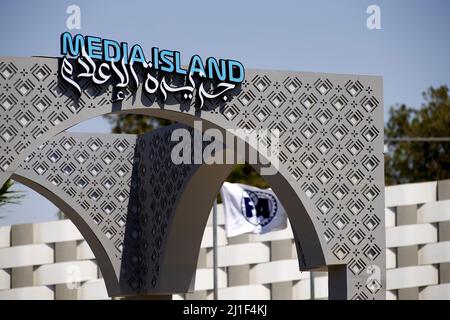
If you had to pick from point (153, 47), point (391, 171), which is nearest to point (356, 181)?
point (153, 47)

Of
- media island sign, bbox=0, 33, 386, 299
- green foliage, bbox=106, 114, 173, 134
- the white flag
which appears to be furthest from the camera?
green foliage, bbox=106, 114, 173, 134

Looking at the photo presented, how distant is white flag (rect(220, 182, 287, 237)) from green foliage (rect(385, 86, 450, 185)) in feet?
57.6

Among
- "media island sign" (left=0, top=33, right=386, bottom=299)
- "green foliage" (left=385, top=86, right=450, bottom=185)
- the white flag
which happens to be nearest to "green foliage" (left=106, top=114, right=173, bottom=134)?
"green foliage" (left=385, top=86, right=450, bottom=185)

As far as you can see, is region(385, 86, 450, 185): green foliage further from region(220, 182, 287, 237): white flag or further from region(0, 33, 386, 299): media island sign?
region(0, 33, 386, 299): media island sign

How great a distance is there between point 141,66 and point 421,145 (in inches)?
1007

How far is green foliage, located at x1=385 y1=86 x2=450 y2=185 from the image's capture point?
116 feet

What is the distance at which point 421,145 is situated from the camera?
35875mm

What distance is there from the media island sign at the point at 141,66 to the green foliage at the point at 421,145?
24.5 metres

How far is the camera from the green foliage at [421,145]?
35406 millimetres

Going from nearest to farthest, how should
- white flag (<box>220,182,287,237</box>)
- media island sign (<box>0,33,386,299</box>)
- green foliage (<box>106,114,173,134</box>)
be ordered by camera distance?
media island sign (<box>0,33,386,299</box>) < white flag (<box>220,182,287,237</box>) < green foliage (<box>106,114,173,134</box>)

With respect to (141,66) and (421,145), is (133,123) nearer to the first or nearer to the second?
(421,145)

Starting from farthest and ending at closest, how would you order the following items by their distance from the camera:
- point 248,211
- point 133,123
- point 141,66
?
point 133,123 < point 248,211 < point 141,66

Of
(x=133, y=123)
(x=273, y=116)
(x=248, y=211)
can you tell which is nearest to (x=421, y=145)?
(x=133, y=123)

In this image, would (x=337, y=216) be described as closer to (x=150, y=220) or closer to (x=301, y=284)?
(x=150, y=220)
